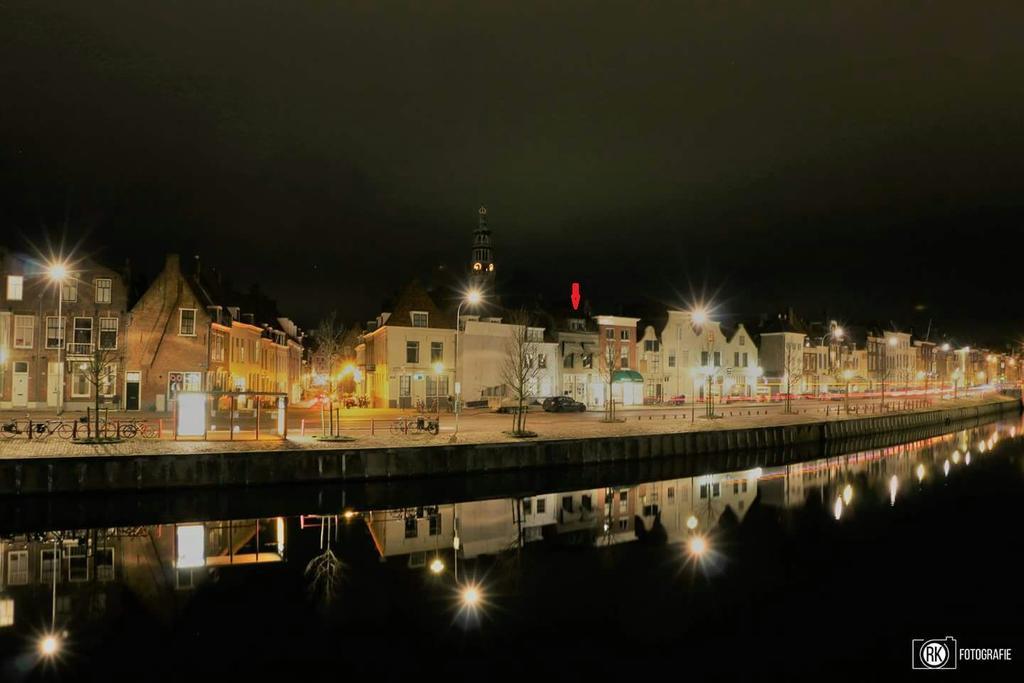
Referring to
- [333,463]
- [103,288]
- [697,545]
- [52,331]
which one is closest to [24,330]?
[52,331]

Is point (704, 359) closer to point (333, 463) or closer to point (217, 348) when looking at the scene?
point (217, 348)

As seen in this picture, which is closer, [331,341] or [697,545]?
[697,545]

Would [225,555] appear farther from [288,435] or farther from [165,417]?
[165,417]

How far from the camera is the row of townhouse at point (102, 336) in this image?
5250 cm

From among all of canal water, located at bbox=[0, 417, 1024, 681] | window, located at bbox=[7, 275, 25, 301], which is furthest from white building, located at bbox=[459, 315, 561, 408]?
window, located at bbox=[7, 275, 25, 301]

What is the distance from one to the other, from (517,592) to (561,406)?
44.3m

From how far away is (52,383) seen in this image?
173 ft

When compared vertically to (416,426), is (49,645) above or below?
below

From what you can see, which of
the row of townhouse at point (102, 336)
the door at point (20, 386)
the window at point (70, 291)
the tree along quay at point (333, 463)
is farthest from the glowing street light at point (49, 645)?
the window at point (70, 291)

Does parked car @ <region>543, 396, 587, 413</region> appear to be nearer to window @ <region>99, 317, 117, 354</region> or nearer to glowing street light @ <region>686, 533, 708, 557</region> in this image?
window @ <region>99, 317, 117, 354</region>

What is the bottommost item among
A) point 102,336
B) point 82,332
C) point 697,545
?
point 697,545

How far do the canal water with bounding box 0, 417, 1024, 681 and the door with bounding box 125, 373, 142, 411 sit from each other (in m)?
25.2

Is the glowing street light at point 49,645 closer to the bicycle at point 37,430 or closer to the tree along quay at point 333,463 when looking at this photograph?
the tree along quay at point 333,463

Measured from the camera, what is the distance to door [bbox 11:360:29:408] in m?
52.1
